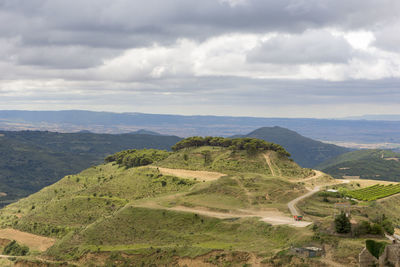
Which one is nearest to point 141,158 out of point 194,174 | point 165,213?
point 194,174

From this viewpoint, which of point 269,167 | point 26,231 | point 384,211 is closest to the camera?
point 384,211

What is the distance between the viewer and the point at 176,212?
76.2 m

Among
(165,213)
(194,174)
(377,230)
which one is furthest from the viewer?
(194,174)

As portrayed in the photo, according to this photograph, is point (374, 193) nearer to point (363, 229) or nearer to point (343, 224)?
point (363, 229)

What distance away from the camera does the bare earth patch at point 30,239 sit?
87.5 m

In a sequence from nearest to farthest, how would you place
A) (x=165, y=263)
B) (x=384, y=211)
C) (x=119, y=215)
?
(x=165, y=263) → (x=384, y=211) → (x=119, y=215)

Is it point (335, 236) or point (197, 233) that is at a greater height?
point (335, 236)

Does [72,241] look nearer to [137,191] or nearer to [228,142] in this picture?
[137,191]

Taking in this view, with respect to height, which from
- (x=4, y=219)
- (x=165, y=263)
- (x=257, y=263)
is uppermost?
(x=257, y=263)

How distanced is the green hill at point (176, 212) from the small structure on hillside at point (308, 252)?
2.54 m

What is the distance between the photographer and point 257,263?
49.5 metres

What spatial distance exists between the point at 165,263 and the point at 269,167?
224 ft

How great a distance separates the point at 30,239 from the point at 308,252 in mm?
71426

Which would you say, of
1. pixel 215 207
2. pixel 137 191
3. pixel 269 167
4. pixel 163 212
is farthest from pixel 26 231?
pixel 269 167
